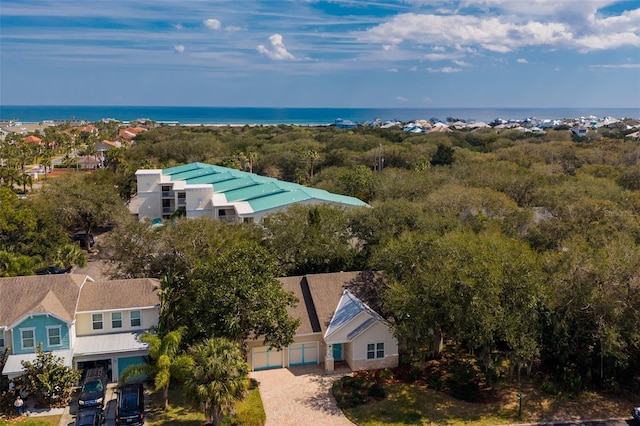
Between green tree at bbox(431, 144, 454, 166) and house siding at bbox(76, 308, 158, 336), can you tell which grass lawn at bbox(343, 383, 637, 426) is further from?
green tree at bbox(431, 144, 454, 166)

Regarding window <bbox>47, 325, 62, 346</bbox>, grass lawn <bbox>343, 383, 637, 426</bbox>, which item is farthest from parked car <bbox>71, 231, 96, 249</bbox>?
grass lawn <bbox>343, 383, 637, 426</bbox>

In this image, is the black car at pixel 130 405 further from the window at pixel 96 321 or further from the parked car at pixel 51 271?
the parked car at pixel 51 271

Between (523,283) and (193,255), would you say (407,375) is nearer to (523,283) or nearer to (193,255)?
(523,283)

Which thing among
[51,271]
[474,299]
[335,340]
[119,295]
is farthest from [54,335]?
[474,299]

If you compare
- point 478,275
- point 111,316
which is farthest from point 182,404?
point 478,275

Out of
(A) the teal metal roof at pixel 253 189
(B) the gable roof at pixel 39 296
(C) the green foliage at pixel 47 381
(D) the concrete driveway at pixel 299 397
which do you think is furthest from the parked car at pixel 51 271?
(D) the concrete driveway at pixel 299 397

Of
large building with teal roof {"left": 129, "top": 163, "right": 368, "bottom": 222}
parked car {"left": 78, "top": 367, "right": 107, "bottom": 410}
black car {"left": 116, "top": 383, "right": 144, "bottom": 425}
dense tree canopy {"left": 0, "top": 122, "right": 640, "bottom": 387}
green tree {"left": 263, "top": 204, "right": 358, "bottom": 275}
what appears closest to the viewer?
black car {"left": 116, "top": 383, "right": 144, "bottom": 425}
